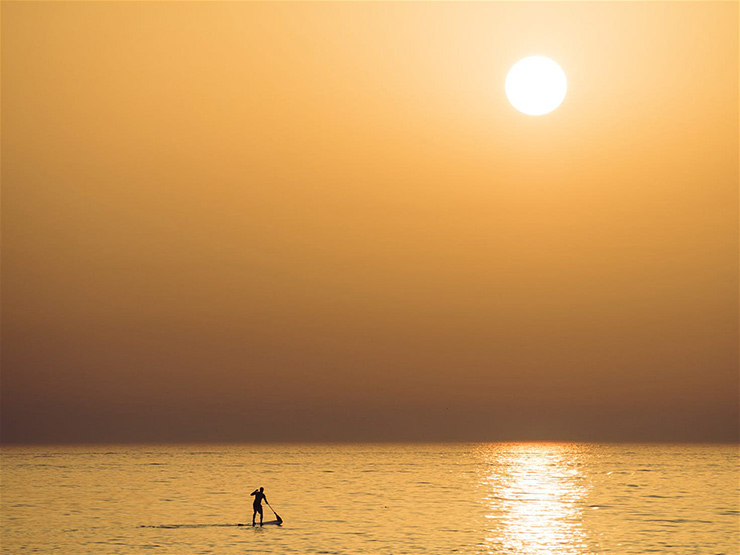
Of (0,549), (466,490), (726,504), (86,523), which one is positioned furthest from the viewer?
(466,490)

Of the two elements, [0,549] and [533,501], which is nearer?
[0,549]

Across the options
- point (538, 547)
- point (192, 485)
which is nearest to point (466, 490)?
point (192, 485)

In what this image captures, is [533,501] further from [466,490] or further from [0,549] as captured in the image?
[0,549]

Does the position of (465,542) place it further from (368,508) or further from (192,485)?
(192,485)

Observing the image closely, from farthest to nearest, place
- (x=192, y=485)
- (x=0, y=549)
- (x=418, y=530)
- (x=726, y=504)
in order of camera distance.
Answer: (x=192, y=485)
(x=726, y=504)
(x=418, y=530)
(x=0, y=549)

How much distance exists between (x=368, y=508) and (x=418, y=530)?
1464 centimetres

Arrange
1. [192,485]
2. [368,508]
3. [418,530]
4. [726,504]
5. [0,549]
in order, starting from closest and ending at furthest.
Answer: [0,549] < [418,530] < [368,508] < [726,504] < [192,485]

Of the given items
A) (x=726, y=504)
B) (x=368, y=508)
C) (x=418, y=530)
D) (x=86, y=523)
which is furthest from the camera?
(x=726, y=504)

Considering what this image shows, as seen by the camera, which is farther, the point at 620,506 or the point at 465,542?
the point at 620,506

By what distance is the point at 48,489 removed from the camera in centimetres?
9225

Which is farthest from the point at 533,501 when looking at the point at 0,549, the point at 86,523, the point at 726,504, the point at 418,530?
the point at 0,549

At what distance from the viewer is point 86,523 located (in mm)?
56969

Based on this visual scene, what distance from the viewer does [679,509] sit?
69.3 meters

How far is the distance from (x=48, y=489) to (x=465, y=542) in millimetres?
57557
